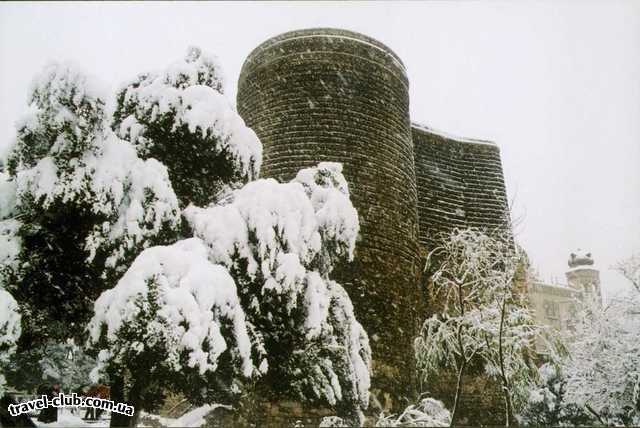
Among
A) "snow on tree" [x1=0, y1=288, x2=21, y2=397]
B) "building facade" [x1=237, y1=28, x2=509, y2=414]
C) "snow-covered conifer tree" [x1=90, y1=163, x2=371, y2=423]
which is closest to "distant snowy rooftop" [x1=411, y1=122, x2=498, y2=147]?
"building facade" [x1=237, y1=28, x2=509, y2=414]

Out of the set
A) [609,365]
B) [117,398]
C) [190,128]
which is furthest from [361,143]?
[117,398]

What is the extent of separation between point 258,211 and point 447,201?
757 cm

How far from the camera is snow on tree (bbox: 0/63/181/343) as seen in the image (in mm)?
4863

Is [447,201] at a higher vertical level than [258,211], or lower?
higher

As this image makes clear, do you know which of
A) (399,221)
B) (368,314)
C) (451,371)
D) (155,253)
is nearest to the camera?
(155,253)

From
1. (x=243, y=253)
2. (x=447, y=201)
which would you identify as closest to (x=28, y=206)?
(x=243, y=253)

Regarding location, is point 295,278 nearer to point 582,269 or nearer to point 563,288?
point 582,269

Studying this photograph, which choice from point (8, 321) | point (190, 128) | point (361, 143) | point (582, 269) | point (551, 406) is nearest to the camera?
point (8, 321)

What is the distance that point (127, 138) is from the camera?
542cm

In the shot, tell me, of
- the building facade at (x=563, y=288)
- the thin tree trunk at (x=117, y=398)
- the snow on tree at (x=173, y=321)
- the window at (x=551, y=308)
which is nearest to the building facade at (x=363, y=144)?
the thin tree trunk at (x=117, y=398)

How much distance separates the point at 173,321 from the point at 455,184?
910cm

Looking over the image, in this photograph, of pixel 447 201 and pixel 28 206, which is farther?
pixel 447 201

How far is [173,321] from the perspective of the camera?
412cm

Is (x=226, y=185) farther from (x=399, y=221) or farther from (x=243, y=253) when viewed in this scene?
(x=399, y=221)
